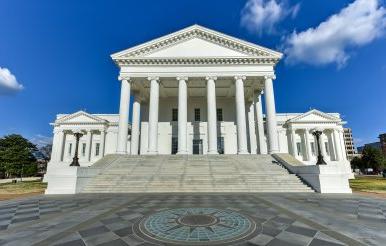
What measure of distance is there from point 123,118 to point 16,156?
41965mm

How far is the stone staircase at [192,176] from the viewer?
1530cm

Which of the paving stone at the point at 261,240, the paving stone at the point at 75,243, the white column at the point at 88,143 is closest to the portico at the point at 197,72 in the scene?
the white column at the point at 88,143

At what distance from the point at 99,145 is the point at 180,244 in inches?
1841

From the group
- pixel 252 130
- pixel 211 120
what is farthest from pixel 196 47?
pixel 252 130

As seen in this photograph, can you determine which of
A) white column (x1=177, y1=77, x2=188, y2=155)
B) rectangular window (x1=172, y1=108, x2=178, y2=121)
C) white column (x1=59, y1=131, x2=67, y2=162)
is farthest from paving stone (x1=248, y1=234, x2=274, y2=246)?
white column (x1=59, y1=131, x2=67, y2=162)

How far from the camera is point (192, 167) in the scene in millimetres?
20281

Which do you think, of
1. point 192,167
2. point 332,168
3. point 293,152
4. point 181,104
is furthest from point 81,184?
point 293,152

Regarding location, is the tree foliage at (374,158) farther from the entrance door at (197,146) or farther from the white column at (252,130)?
the entrance door at (197,146)

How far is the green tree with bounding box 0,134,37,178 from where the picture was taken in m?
49.7

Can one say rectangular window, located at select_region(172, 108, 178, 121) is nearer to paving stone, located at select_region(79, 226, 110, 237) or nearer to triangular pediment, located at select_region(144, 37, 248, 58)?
triangular pediment, located at select_region(144, 37, 248, 58)

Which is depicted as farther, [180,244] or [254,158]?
[254,158]

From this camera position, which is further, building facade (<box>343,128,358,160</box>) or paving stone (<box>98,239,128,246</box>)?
building facade (<box>343,128,358,160</box>)

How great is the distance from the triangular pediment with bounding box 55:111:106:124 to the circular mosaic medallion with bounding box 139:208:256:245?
40.9 metres

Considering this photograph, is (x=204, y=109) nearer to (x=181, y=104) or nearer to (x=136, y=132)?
(x=181, y=104)
